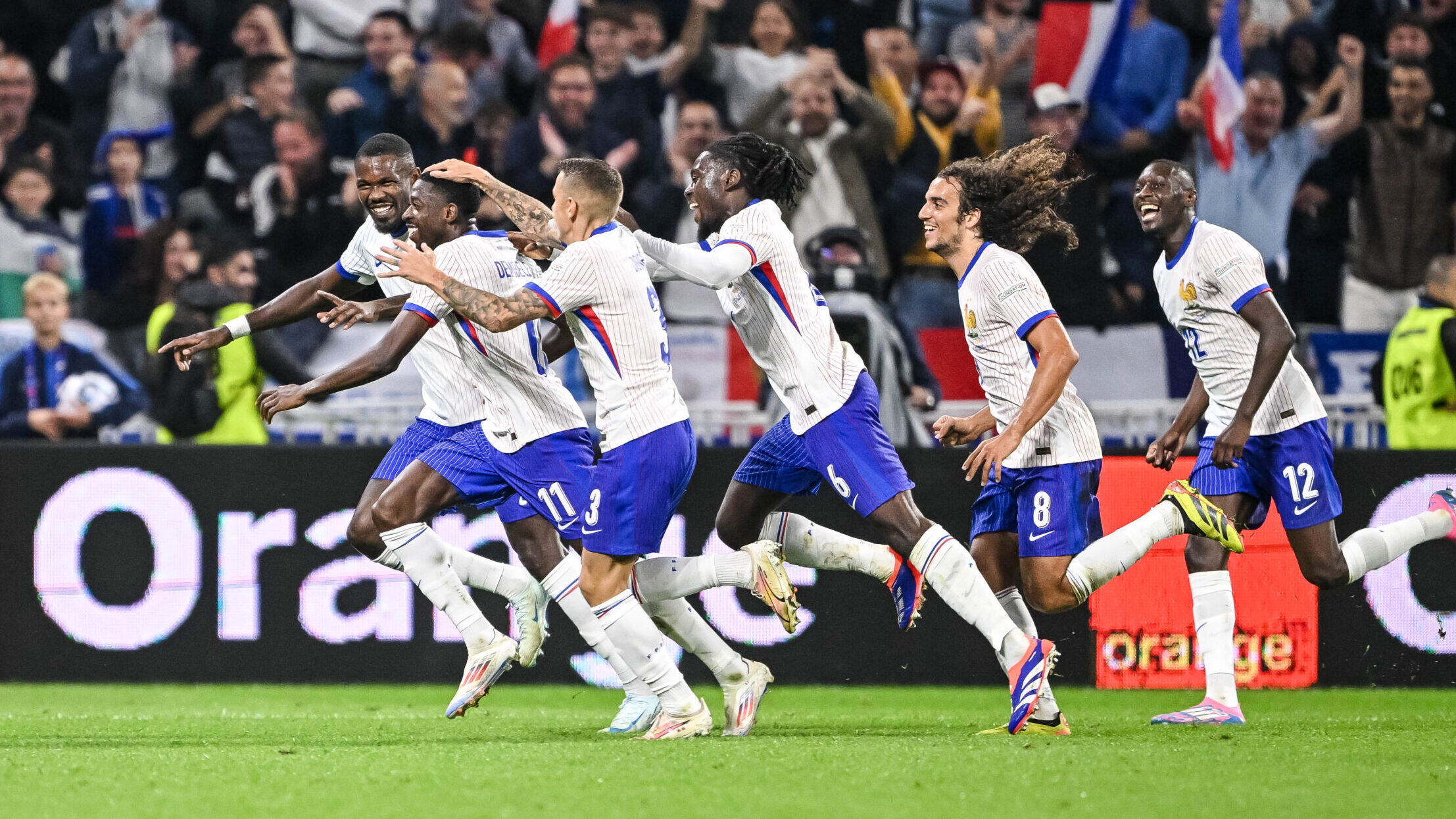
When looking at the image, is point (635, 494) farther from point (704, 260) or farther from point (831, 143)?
point (831, 143)

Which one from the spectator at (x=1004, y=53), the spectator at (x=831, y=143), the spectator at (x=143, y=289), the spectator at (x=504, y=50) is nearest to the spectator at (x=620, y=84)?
the spectator at (x=504, y=50)

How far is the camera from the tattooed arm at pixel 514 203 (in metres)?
5.89

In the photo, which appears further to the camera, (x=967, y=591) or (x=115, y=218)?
(x=115, y=218)

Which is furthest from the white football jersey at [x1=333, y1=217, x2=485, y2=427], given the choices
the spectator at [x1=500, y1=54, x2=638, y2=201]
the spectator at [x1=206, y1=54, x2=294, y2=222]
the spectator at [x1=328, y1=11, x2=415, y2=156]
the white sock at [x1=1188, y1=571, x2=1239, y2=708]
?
the spectator at [x1=206, y1=54, x2=294, y2=222]

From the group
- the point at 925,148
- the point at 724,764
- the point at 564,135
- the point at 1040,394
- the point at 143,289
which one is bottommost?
the point at 724,764

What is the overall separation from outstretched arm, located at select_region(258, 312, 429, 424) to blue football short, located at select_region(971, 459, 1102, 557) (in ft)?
7.47

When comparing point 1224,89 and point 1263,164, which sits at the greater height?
point 1224,89

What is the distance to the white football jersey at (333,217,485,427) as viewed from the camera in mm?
6590

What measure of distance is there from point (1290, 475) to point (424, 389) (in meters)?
3.51

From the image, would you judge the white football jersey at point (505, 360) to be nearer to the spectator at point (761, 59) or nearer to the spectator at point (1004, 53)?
the spectator at point (761, 59)

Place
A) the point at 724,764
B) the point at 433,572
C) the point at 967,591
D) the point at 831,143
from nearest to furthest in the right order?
the point at 724,764, the point at 967,591, the point at 433,572, the point at 831,143

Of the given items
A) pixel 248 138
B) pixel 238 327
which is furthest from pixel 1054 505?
pixel 248 138

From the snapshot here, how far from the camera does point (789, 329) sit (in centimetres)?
591

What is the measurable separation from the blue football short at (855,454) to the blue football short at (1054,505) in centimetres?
49
